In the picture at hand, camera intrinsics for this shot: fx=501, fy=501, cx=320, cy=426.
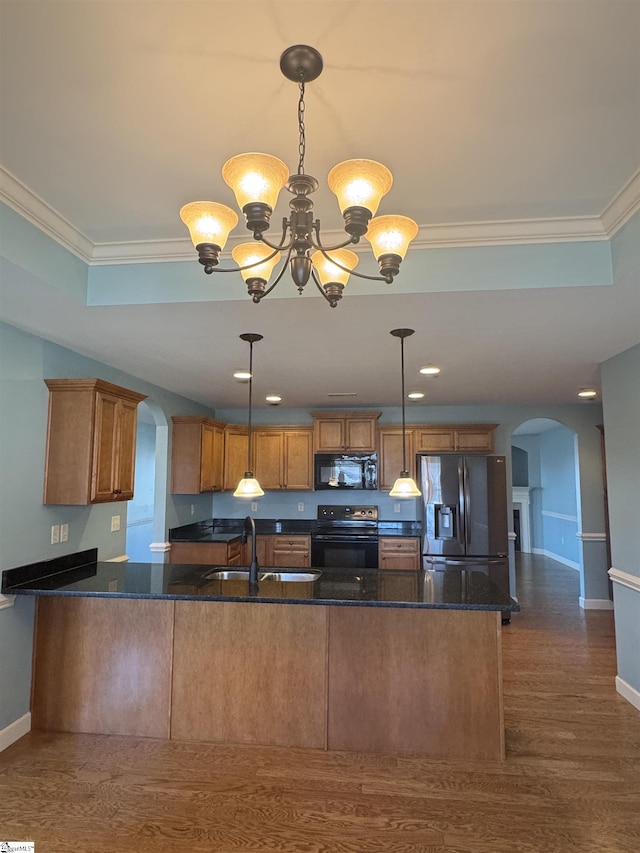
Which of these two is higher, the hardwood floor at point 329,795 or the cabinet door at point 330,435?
the cabinet door at point 330,435

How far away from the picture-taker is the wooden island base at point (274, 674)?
9.28 feet

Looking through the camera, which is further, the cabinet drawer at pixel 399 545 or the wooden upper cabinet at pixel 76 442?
the cabinet drawer at pixel 399 545

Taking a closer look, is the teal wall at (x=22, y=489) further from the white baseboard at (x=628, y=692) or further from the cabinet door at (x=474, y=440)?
the cabinet door at (x=474, y=440)

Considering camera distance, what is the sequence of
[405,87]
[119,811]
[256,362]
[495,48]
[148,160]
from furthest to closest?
[256,362]
[119,811]
[148,160]
[405,87]
[495,48]

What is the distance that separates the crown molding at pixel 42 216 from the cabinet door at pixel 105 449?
110cm

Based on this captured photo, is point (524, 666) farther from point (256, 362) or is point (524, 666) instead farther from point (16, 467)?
point (16, 467)

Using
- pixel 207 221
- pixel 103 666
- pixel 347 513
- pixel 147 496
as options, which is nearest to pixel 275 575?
pixel 103 666

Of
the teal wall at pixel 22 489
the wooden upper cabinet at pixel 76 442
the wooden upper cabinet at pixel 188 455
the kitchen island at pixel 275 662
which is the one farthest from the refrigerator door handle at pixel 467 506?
the teal wall at pixel 22 489

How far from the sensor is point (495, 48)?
1357 millimetres

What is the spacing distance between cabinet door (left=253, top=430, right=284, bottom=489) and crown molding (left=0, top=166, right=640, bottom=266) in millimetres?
3757

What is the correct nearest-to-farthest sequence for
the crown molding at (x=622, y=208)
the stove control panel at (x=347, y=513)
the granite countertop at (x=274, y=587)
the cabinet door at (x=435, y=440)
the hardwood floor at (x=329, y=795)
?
1. the crown molding at (x=622, y=208)
2. the hardwood floor at (x=329, y=795)
3. the granite countertop at (x=274, y=587)
4. the cabinet door at (x=435, y=440)
5. the stove control panel at (x=347, y=513)

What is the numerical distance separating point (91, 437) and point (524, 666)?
12.2ft

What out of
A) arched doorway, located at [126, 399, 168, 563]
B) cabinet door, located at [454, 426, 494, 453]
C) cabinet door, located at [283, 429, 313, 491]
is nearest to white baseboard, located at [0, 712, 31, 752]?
arched doorway, located at [126, 399, 168, 563]

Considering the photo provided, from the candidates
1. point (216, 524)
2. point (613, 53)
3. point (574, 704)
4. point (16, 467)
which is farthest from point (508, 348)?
point (216, 524)
